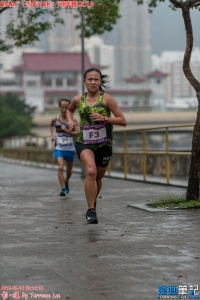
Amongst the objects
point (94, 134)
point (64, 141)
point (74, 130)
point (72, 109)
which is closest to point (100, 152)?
point (94, 134)

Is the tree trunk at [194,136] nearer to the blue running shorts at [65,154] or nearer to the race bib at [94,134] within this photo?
the race bib at [94,134]

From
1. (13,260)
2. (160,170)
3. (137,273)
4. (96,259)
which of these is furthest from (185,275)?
(160,170)

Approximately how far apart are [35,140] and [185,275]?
115 ft

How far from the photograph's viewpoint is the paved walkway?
17.8ft

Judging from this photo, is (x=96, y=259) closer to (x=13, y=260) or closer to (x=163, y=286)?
(x=13, y=260)

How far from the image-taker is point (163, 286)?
536 centimetres

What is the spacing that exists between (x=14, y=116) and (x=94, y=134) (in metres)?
91.4

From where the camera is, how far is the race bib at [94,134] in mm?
9016

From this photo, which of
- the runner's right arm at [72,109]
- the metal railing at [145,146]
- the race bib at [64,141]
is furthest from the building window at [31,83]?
the runner's right arm at [72,109]

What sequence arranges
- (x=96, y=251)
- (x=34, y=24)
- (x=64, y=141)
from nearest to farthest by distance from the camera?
(x=96, y=251) < (x=64, y=141) < (x=34, y=24)

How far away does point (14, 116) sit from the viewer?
99812 millimetres

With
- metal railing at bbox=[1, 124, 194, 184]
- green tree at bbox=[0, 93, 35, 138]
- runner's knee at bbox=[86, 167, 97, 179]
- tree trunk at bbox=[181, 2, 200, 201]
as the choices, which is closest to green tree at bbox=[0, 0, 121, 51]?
metal railing at bbox=[1, 124, 194, 184]

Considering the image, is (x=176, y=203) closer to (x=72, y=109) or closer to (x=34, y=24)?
(x=72, y=109)

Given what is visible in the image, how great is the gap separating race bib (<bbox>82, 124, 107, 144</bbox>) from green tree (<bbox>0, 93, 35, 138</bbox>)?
275 feet
